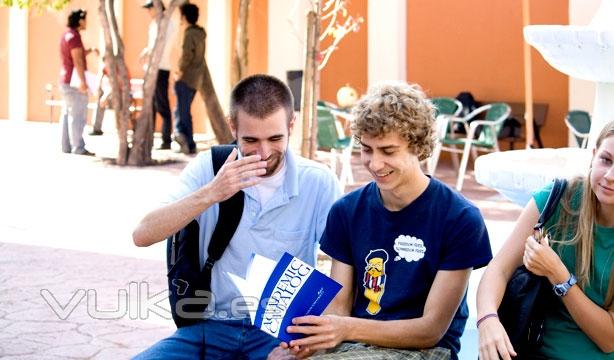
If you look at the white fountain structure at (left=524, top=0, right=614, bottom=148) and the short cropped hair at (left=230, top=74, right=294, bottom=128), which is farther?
the white fountain structure at (left=524, top=0, right=614, bottom=148)

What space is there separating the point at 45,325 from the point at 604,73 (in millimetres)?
3360

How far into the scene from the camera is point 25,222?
9984 millimetres

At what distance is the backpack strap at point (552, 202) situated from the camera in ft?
10.8

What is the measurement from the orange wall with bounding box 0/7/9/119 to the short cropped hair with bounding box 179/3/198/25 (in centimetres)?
901

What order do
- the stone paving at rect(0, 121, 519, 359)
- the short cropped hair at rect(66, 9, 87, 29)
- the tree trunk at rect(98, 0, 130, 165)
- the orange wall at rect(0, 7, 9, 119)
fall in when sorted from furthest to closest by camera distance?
the orange wall at rect(0, 7, 9, 119), the short cropped hair at rect(66, 9, 87, 29), the tree trunk at rect(98, 0, 130, 165), the stone paving at rect(0, 121, 519, 359)

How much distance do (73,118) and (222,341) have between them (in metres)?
12.5

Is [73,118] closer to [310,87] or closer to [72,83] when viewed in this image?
[72,83]

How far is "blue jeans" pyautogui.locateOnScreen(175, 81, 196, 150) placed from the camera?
16047 millimetres

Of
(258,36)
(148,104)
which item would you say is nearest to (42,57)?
(258,36)

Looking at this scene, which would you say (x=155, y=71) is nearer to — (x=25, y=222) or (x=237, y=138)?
(x=25, y=222)

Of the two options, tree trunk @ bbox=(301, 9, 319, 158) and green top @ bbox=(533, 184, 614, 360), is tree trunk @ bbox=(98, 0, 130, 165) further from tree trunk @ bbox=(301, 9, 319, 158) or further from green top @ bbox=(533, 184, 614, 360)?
green top @ bbox=(533, 184, 614, 360)

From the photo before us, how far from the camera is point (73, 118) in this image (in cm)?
1588

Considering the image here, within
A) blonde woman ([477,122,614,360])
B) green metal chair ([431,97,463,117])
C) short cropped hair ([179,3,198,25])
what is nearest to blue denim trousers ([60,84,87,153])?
short cropped hair ([179,3,198,25])

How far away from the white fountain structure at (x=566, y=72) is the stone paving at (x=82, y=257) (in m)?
0.75
